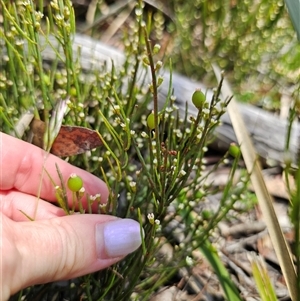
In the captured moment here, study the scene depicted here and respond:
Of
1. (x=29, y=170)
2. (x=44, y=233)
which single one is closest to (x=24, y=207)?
(x=29, y=170)

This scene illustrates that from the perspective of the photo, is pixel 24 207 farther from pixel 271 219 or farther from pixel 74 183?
pixel 271 219

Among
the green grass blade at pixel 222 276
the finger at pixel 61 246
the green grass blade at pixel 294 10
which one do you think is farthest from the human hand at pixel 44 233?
the green grass blade at pixel 294 10

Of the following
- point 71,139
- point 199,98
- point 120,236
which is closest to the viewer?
point 199,98

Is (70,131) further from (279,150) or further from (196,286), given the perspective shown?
(279,150)

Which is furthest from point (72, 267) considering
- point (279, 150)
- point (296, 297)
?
point (279, 150)

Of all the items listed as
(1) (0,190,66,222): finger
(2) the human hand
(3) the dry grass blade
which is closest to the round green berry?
(2) the human hand
